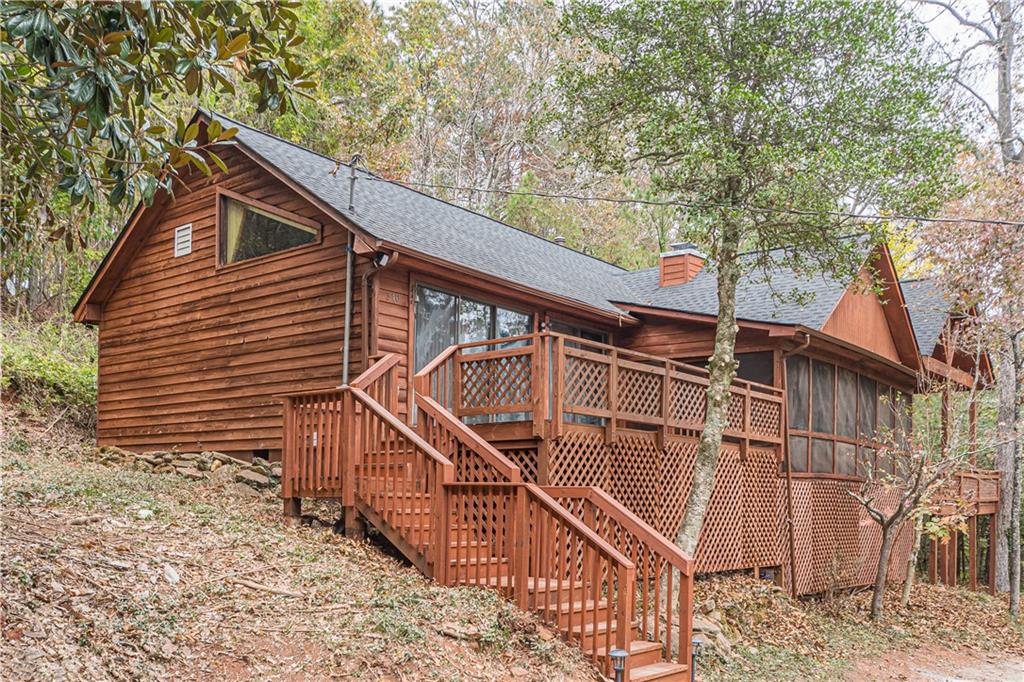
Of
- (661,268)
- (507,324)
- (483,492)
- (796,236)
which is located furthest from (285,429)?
(661,268)

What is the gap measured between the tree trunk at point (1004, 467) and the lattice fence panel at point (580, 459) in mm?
10429

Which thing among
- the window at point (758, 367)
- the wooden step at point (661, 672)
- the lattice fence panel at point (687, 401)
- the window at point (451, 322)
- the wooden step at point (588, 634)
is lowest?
the wooden step at point (661, 672)

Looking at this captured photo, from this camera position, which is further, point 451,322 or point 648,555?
point 451,322

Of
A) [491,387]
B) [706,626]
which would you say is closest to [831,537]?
[706,626]

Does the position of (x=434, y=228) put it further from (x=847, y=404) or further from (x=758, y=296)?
(x=847, y=404)

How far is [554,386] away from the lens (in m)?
10.1

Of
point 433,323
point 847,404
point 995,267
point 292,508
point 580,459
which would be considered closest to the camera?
point 292,508

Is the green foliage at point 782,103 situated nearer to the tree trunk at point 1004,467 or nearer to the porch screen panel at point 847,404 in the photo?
the porch screen panel at point 847,404

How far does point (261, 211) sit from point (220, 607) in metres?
7.96

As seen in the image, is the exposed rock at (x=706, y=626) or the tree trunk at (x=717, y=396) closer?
the exposed rock at (x=706, y=626)

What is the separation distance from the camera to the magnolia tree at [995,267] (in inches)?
643

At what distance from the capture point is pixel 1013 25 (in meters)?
21.1

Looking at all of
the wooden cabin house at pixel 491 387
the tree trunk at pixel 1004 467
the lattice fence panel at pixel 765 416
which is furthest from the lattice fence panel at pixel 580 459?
the tree trunk at pixel 1004 467

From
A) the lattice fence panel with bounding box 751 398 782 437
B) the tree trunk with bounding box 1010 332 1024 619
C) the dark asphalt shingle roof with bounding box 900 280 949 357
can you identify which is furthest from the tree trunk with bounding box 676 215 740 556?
the dark asphalt shingle roof with bounding box 900 280 949 357
